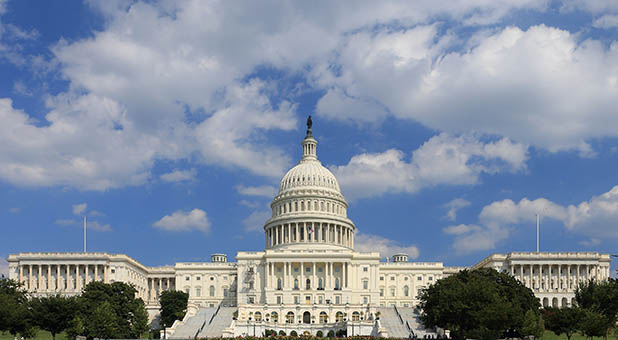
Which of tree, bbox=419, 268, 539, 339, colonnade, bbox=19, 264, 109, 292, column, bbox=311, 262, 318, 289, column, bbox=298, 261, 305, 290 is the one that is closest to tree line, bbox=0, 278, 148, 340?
tree, bbox=419, 268, 539, 339

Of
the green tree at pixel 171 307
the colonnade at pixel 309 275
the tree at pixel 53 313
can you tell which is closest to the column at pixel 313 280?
the colonnade at pixel 309 275

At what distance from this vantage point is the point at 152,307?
15638 cm

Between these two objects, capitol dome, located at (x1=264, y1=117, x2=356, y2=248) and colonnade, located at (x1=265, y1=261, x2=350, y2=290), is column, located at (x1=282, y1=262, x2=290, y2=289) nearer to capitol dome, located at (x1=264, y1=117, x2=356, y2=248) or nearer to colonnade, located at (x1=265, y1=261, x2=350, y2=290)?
colonnade, located at (x1=265, y1=261, x2=350, y2=290)

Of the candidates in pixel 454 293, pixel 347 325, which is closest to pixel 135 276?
pixel 347 325

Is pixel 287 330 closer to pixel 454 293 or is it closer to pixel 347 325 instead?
pixel 347 325

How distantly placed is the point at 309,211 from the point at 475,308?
8649 cm

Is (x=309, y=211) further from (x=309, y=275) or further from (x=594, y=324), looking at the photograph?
(x=594, y=324)

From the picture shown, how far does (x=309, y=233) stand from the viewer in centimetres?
17138

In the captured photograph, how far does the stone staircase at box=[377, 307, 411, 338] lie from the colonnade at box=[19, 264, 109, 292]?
61602 mm

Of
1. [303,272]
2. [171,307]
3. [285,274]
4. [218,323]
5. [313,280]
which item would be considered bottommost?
[218,323]

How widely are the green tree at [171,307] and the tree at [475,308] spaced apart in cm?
5195

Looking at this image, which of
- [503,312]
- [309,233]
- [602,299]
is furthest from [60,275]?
[602,299]

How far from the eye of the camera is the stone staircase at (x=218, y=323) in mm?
116956

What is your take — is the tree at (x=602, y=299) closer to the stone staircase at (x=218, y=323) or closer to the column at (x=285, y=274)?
the stone staircase at (x=218, y=323)
